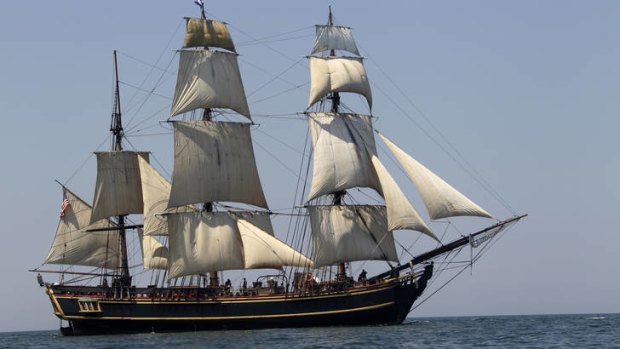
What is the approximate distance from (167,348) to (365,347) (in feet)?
41.4

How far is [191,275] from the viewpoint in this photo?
89.7 metres

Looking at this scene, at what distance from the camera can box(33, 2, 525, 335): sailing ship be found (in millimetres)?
84750

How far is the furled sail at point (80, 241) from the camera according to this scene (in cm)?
9375

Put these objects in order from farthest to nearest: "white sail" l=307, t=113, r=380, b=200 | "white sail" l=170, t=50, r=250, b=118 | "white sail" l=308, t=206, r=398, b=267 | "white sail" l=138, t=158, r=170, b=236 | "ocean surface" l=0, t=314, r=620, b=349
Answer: "white sail" l=138, t=158, r=170, b=236 < "white sail" l=170, t=50, r=250, b=118 < "white sail" l=307, t=113, r=380, b=200 < "white sail" l=308, t=206, r=398, b=267 < "ocean surface" l=0, t=314, r=620, b=349

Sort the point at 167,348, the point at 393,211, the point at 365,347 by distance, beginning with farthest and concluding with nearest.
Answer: the point at 393,211 < the point at 167,348 < the point at 365,347

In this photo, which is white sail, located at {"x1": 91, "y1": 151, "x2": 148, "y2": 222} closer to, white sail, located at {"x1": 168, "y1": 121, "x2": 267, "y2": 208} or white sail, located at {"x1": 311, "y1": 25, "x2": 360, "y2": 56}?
white sail, located at {"x1": 168, "y1": 121, "x2": 267, "y2": 208}

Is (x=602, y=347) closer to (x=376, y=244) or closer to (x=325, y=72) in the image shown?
(x=376, y=244)

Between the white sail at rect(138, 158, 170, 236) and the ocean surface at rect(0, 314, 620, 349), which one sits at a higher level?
the white sail at rect(138, 158, 170, 236)

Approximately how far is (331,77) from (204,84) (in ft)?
32.7

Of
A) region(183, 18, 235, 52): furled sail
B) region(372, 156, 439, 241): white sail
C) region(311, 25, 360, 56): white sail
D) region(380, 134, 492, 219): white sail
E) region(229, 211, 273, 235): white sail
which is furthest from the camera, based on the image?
region(183, 18, 235, 52): furled sail

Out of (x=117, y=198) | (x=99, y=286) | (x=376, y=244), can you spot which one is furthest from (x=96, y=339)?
(x=376, y=244)

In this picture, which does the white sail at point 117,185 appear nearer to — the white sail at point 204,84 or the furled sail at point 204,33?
the white sail at point 204,84

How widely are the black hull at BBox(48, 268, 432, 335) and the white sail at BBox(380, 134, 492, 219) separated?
5997 mm

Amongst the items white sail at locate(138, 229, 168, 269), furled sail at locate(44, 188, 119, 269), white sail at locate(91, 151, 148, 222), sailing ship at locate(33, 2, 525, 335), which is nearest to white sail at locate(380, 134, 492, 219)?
sailing ship at locate(33, 2, 525, 335)
